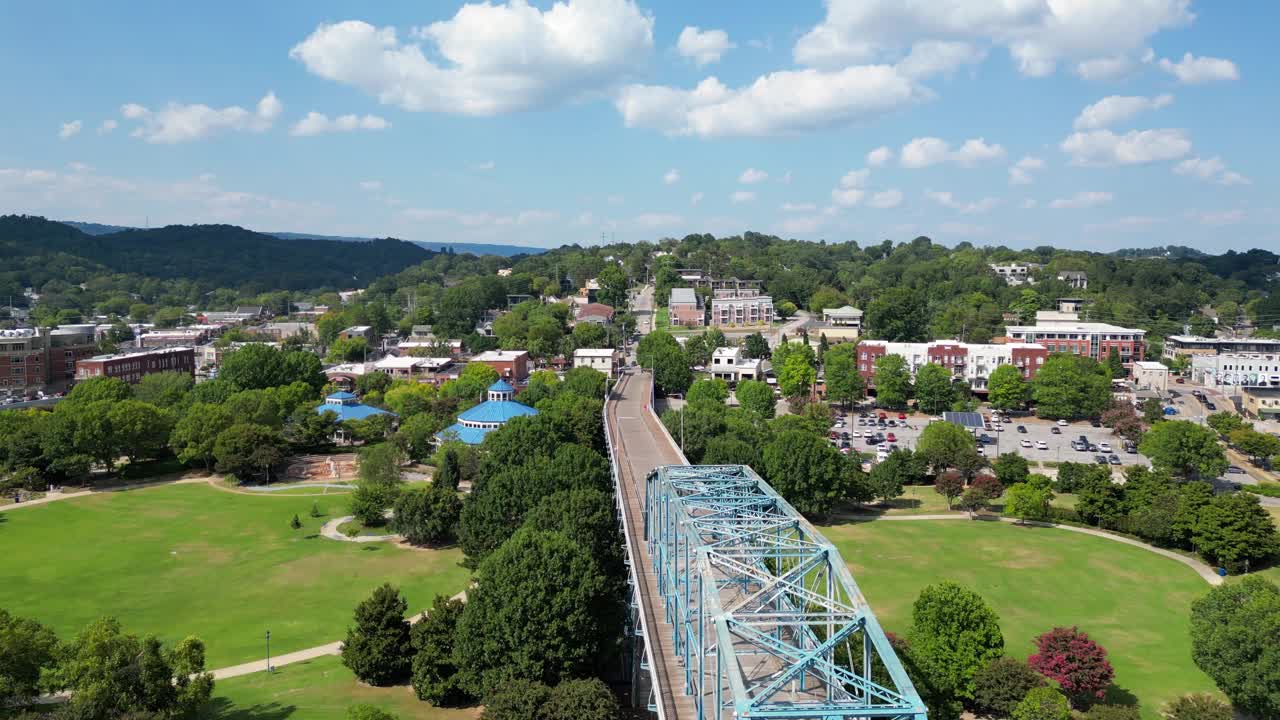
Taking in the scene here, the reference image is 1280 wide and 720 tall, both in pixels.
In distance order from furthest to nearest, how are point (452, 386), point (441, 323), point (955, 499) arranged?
point (441, 323) → point (452, 386) → point (955, 499)

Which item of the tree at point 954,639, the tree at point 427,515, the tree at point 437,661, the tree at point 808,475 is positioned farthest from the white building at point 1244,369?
the tree at point 437,661

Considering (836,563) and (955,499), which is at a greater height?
(836,563)

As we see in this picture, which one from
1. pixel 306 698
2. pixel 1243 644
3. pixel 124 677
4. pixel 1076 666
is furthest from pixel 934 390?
pixel 124 677

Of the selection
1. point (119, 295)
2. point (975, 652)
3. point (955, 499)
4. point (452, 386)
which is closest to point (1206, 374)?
point (955, 499)

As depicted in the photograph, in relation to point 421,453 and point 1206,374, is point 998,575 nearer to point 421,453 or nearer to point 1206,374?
point 421,453

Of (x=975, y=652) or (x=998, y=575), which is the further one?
(x=998, y=575)

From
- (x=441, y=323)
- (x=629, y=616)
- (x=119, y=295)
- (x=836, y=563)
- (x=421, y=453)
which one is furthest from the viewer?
(x=119, y=295)
